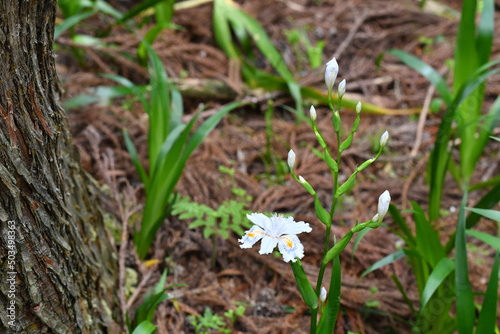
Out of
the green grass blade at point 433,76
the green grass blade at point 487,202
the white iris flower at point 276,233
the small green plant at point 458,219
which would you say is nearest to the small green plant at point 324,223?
the white iris flower at point 276,233

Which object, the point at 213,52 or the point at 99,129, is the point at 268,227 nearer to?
the point at 99,129

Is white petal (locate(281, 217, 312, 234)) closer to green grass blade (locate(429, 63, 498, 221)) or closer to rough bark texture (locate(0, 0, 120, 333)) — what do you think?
rough bark texture (locate(0, 0, 120, 333))

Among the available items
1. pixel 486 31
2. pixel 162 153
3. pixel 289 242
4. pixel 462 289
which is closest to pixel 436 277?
pixel 462 289

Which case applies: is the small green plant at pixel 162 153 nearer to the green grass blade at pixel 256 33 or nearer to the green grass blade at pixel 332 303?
the green grass blade at pixel 332 303

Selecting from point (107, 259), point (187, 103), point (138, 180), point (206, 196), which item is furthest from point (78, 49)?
point (107, 259)

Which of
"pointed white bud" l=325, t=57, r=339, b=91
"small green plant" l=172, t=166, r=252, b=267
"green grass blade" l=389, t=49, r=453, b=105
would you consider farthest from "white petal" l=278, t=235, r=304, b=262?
"green grass blade" l=389, t=49, r=453, b=105

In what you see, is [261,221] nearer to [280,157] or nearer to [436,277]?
[436,277]
